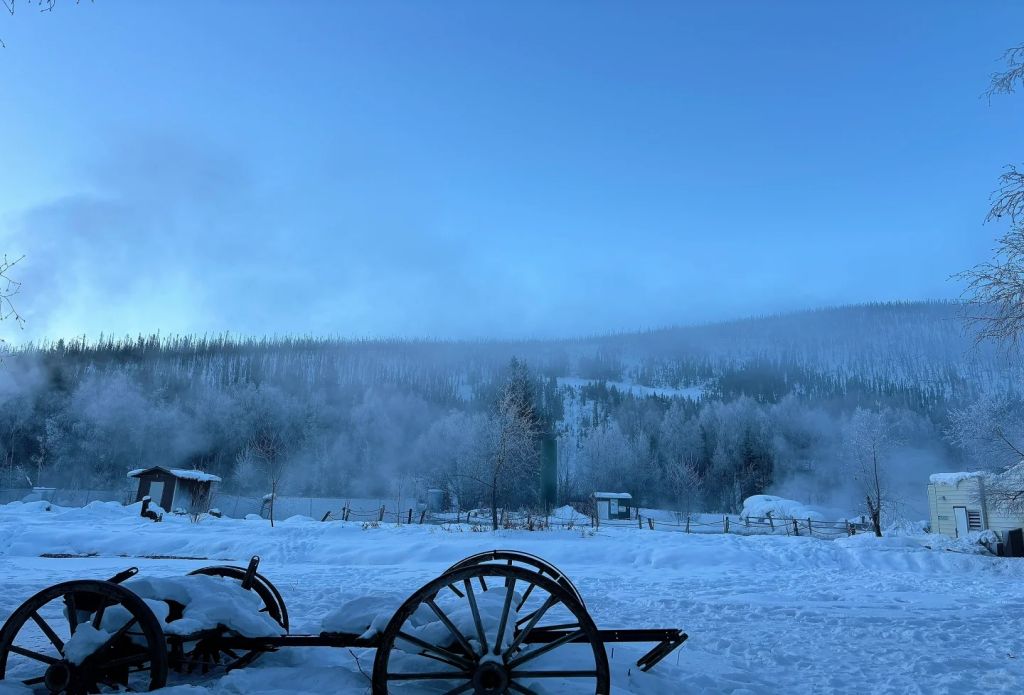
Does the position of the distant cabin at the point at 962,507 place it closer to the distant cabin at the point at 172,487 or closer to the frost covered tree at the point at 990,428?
the frost covered tree at the point at 990,428

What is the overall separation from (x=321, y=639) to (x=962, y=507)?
44376 millimetres

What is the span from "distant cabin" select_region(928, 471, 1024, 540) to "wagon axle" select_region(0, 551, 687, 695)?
3841 centimetres

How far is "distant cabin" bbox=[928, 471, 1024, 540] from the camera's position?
33.8m

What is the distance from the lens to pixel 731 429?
87.9 metres

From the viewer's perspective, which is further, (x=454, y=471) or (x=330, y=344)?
(x=330, y=344)

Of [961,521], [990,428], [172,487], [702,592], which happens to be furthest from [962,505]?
[172,487]

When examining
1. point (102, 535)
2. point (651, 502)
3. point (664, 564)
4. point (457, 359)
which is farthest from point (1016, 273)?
point (457, 359)

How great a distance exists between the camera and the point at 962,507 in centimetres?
3644

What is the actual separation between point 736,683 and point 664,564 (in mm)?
12205

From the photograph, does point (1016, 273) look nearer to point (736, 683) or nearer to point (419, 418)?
point (736, 683)

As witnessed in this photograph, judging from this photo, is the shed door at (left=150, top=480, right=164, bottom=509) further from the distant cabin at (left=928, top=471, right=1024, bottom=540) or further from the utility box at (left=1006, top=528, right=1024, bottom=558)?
the distant cabin at (left=928, top=471, right=1024, bottom=540)

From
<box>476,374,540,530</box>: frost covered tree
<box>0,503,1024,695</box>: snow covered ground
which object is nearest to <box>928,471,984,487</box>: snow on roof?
<box>0,503,1024,695</box>: snow covered ground

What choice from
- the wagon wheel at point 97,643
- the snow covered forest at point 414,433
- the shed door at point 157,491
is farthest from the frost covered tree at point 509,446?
the wagon wheel at point 97,643

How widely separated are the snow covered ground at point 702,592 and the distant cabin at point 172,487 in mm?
11894
